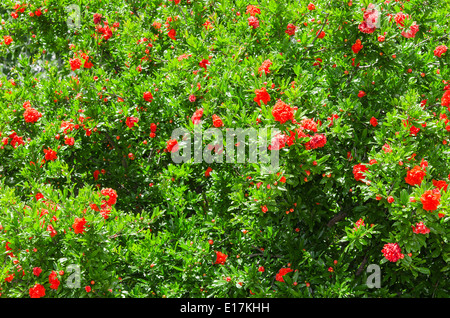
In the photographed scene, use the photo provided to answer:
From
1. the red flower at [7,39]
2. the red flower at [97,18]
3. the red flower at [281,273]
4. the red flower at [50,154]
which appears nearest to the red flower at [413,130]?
the red flower at [281,273]

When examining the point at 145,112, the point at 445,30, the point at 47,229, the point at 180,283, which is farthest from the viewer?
the point at 145,112

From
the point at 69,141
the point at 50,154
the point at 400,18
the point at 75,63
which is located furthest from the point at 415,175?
the point at 75,63

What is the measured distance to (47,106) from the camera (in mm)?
5383

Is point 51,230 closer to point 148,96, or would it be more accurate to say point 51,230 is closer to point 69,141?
point 69,141

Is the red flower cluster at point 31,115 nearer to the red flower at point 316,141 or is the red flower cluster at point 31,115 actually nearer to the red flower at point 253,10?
the red flower at point 253,10

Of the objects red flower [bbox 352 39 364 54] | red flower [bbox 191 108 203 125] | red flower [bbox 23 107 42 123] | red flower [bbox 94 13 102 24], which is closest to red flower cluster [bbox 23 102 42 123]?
red flower [bbox 23 107 42 123]

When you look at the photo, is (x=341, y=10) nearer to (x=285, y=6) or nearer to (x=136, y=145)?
(x=285, y=6)

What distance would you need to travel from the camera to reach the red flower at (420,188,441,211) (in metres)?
3.17

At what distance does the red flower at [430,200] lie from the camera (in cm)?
317

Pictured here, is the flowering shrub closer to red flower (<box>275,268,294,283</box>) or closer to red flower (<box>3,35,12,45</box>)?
red flower (<box>275,268,294,283</box>)

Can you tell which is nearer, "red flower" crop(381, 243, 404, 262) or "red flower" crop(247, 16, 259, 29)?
"red flower" crop(381, 243, 404, 262)

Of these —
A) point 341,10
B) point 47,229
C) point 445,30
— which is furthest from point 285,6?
point 47,229

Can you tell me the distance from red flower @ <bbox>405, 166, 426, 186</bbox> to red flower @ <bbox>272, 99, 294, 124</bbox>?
92cm
